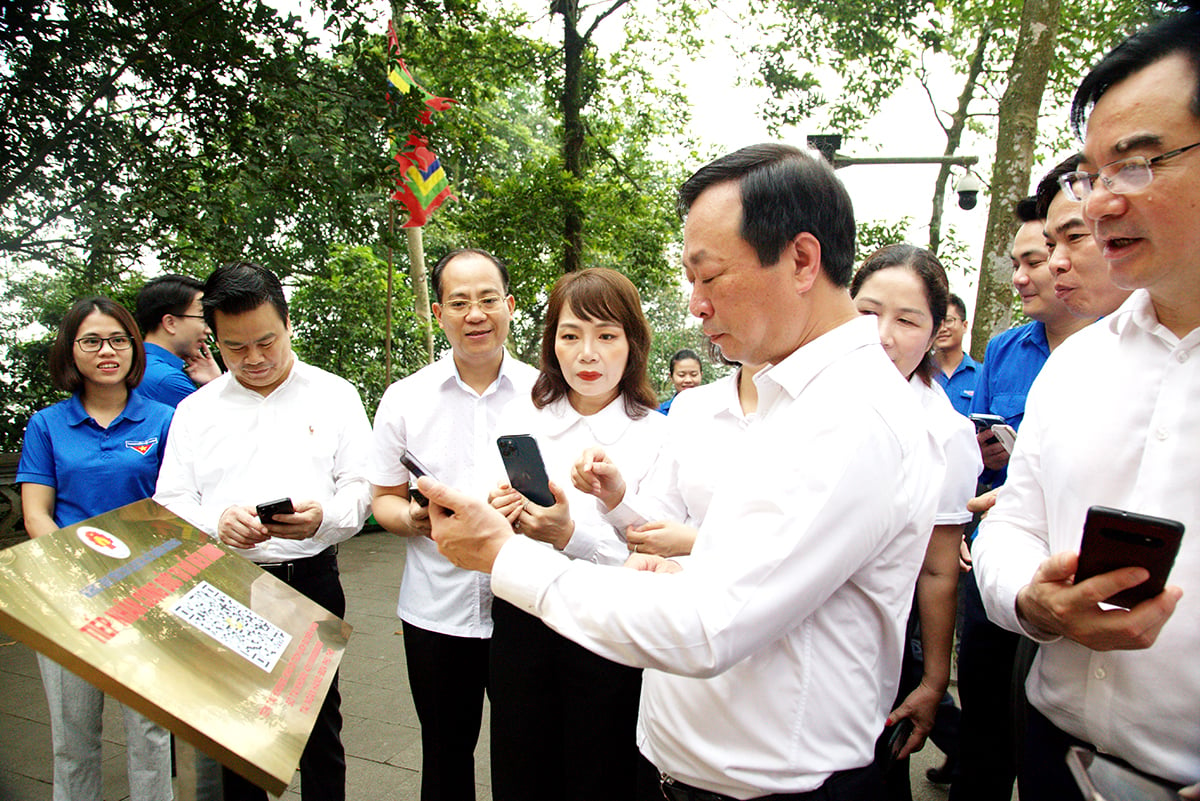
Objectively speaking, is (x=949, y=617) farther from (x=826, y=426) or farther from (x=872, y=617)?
(x=826, y=426)

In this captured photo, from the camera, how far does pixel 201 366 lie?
13.2 ft

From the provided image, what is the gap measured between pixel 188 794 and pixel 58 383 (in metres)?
2.05

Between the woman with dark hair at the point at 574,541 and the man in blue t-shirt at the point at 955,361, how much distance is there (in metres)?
2.59

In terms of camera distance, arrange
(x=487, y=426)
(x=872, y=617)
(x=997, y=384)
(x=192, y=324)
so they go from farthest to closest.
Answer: (x=192, y=324), (x=997, y=384), (x=487, y=426), (x=872, y=617)

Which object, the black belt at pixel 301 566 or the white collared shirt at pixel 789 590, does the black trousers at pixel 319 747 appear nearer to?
the black belt at pixel 301 566

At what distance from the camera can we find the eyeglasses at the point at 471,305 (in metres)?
2.72

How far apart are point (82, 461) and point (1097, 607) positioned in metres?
3.24

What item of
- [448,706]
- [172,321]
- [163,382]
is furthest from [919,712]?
[172,321]

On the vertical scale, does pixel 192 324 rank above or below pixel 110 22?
below

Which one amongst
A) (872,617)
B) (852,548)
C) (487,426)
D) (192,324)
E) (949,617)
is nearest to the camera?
(852,548)

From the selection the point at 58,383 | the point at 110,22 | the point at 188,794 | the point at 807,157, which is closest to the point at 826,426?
the point at 807,157

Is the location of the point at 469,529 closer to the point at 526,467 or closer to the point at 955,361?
the point at 526,467

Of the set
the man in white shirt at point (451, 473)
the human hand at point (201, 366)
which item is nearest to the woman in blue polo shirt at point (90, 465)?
the human hand at point (201, 366)

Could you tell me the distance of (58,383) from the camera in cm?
288
